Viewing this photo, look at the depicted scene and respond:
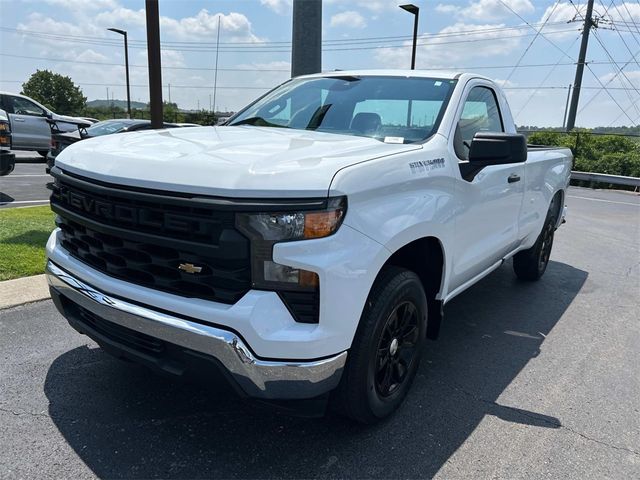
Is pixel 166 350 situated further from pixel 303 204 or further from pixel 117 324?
pixel 303 204

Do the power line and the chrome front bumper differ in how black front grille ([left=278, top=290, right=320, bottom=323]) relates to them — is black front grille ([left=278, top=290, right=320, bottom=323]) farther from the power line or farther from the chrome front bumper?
the power line

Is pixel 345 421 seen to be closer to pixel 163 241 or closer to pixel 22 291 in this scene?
pixel 163 241

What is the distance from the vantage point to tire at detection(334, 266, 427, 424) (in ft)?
8.07

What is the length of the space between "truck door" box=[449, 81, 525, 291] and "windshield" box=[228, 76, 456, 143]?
0.70 feet

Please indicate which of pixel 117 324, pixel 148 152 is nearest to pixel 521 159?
pixel 148 152

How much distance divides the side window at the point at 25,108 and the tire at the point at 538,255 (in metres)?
14.6

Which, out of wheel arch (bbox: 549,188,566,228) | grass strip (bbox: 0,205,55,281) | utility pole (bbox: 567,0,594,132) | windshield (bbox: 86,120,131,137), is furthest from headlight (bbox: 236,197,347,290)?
utility pole (bbox: 567,0,594,132)

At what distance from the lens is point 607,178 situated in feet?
53.5

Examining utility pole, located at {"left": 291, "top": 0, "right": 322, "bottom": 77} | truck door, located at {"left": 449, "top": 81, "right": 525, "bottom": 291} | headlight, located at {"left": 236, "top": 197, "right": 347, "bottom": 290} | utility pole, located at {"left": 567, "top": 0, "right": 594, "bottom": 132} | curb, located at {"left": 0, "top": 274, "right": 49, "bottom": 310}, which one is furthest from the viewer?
utility pole, located at {"left": 567, "top": 0, "right": 594, "bottom": 132}

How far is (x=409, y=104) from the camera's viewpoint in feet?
11.6

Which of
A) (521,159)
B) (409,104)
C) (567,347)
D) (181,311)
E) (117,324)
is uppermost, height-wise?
(409,104)

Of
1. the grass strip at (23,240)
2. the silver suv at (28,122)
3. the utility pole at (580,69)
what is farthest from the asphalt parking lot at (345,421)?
the utility pole at (580,69)

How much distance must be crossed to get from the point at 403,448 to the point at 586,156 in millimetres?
19908

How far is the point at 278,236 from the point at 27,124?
15.7 meters
